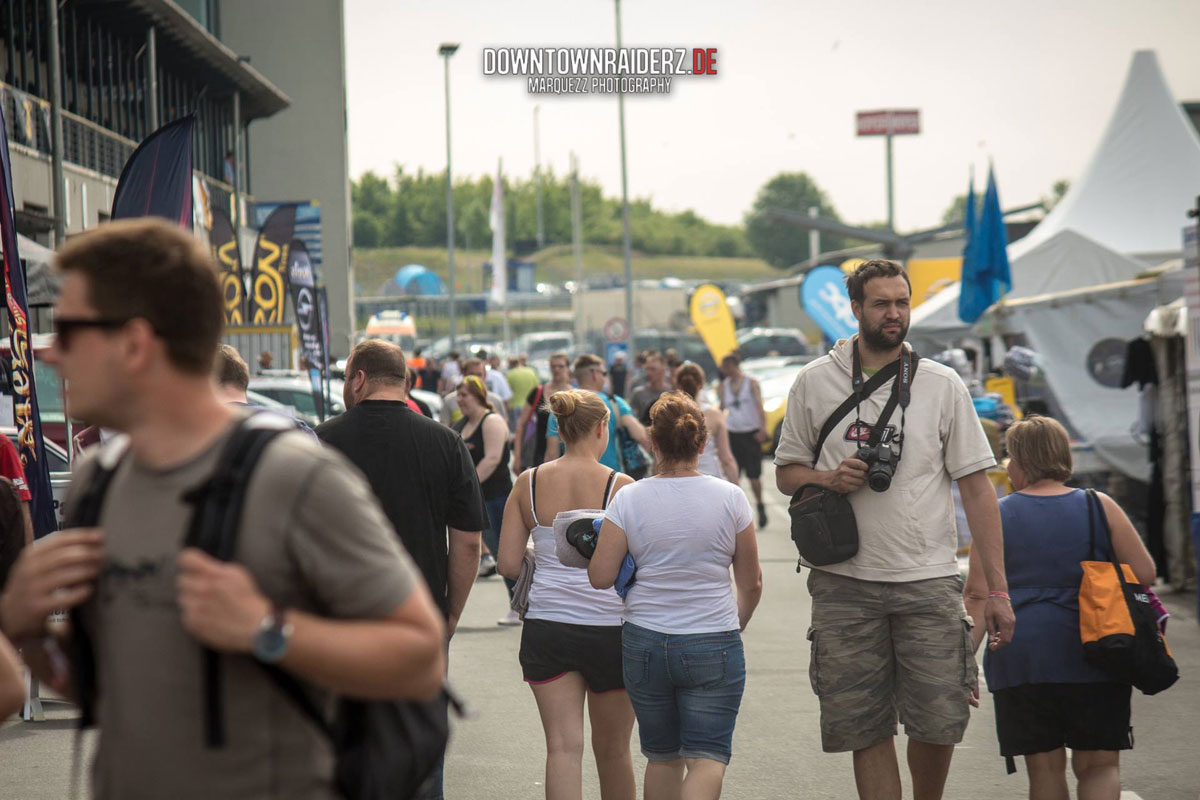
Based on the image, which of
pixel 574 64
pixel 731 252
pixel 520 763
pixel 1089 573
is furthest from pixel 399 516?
pixel 731 252

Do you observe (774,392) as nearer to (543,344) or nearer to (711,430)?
(711,430)

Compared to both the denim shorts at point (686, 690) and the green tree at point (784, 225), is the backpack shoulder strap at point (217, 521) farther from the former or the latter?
the green tree at point (784, 225)

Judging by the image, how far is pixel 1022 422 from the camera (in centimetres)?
530

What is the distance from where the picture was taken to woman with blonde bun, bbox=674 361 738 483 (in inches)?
460

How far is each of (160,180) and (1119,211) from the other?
1365cm

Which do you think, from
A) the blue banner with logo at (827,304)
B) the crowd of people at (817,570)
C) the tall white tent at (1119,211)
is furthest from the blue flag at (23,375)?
the blue banner with logo at (827,304)

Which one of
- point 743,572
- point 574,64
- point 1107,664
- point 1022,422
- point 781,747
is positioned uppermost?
point 574,64

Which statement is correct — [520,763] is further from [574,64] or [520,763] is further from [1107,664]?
[574,64]

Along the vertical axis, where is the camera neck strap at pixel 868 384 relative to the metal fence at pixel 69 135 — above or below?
below

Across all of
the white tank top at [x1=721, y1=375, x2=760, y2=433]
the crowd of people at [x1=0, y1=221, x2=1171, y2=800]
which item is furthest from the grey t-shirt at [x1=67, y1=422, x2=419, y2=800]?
the white tank top at [x1=721, y1=375, x2=760, y2=433]

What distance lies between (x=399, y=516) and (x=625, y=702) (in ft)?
3.61

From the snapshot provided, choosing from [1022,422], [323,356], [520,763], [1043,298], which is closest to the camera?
[1022,422]

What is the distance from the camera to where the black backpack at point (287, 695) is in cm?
197

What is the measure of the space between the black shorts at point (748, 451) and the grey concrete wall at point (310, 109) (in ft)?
117
